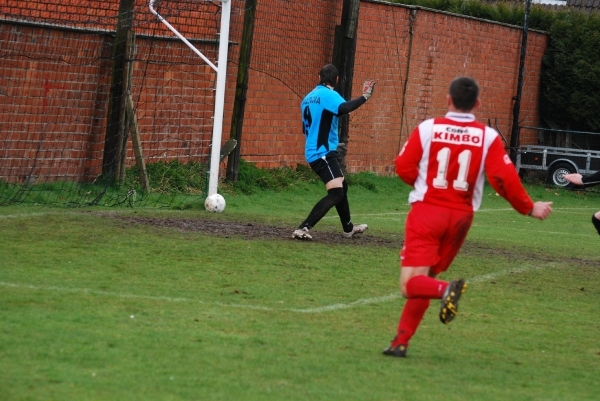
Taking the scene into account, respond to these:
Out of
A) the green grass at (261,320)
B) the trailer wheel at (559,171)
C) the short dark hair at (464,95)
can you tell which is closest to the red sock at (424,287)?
the green grass at (261,320)

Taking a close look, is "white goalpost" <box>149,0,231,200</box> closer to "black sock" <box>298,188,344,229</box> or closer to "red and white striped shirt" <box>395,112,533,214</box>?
"black sock" <box>298,188,344,229</box>

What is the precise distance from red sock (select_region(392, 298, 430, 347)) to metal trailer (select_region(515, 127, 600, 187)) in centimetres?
1740

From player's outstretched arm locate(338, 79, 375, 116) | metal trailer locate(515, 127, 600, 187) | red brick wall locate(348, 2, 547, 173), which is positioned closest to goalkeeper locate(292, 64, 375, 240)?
player's outstretched arm locate(338, 79, 375, 116)

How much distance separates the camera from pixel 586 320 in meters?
8.34

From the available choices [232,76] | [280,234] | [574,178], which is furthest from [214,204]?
[574,178]

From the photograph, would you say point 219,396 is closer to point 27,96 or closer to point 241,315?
point 241,315

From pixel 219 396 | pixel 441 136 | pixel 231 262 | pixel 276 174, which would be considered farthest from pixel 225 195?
pixel 219 396

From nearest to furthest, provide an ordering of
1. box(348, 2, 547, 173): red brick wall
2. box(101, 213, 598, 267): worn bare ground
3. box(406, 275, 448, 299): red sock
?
box(406, 275, 448, 299): red sock < box(101, 213, 598, 267): worn bare ground < box(348, 2, 547, 173): red brick wall

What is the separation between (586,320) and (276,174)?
10.4m

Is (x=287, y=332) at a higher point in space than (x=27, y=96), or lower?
lower

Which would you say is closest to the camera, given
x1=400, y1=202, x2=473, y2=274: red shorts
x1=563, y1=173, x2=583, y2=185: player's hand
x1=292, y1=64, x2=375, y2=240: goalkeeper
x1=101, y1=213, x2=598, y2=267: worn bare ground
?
x1=400, y1=202, x2=473, y2=274: red shorts

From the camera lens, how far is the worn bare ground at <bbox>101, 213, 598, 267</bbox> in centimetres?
1193

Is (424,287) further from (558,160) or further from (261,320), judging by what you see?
(558,160)

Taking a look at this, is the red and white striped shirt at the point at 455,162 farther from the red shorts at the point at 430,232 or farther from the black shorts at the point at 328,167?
the black shorts at the point at 328,167
